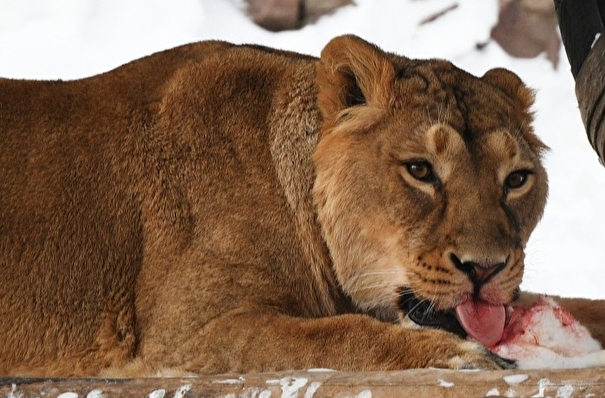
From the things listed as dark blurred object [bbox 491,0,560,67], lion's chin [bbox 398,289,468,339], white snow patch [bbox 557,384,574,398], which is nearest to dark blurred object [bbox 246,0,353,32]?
dark blurred object [bbox 491,0,560,67]

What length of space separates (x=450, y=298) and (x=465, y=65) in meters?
5.64

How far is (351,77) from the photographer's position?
406 cm

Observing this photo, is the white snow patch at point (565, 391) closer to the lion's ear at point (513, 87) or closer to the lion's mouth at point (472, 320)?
the lion's mouth at point (472, 320)

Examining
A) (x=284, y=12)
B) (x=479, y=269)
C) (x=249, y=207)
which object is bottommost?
(x=479, y=269)

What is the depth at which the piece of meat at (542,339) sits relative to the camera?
10.7 ft

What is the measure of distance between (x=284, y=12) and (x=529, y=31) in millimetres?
1797

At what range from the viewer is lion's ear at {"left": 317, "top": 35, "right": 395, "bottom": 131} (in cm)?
398

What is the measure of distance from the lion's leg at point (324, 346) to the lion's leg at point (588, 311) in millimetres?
1069

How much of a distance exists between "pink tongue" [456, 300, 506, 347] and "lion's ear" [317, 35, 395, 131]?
74 cm

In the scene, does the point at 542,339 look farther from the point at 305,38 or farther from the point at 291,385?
the point at 305,38

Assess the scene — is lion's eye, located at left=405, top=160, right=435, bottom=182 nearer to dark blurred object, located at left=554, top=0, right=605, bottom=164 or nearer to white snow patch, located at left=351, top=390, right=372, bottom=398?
dark blurred object, located at left=554, top=0, right=605, bottom=164

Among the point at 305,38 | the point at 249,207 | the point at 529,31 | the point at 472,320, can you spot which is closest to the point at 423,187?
the point at 472,320

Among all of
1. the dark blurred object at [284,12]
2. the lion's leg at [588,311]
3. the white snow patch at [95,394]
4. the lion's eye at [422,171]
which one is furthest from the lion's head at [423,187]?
the dark blurred object at [284,12]

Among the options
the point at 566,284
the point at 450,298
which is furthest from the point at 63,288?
the point at 566,284
